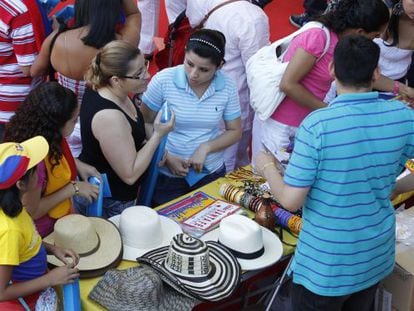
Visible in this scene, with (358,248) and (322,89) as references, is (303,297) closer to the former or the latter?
(358,248)

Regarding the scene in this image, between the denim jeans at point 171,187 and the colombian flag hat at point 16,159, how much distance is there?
1.18 meters

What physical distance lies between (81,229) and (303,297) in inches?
35.1

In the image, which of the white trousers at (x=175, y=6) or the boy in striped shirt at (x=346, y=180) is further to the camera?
the white trousers at (x=175, y=6)

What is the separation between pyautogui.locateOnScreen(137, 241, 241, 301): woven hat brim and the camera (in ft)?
7.40

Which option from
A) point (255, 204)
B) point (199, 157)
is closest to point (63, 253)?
point (255, 204)

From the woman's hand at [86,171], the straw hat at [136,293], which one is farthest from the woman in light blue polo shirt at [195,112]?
the straw hat at [136,293]

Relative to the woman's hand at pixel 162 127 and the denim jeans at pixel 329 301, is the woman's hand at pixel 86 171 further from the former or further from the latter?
the denim jeans at pixel 329 301

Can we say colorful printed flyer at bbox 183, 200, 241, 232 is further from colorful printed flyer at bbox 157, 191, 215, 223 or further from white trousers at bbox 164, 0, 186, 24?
white trousers at bbox 164, 0, 186, 24

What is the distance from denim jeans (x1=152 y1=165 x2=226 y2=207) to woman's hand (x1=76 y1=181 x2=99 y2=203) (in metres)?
0.58

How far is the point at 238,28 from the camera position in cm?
353

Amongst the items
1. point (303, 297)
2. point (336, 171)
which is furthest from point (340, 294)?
point (336, 171)

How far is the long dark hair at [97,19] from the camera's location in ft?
10.2

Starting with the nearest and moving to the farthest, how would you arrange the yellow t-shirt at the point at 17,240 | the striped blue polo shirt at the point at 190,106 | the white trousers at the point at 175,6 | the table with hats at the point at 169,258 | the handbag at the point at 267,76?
the yellow t-shirt at the point at 17,240, the table with hats at the point at 169,258, the striped blue polo shirt at the point at 190,106, the handbag at the point at 267,76, the white trousers at the point at 175,6

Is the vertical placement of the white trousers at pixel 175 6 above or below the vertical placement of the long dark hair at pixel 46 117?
below
